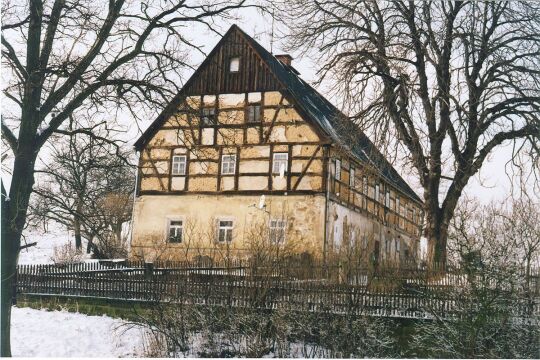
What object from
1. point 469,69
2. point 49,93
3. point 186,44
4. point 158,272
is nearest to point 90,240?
point 158,272

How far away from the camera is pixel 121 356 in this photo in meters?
4.66

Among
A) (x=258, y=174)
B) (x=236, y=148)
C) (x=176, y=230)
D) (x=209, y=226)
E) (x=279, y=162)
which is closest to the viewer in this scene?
(x=209, y=226)

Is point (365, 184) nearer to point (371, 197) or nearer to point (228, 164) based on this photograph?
point (371, 197)

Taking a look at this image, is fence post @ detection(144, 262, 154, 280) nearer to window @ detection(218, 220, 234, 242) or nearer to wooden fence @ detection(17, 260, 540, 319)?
wooden fence @ detection(17, 260, 540, 319)

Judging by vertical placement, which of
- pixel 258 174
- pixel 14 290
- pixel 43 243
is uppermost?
pixel 258 174

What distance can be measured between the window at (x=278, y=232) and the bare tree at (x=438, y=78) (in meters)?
1.18

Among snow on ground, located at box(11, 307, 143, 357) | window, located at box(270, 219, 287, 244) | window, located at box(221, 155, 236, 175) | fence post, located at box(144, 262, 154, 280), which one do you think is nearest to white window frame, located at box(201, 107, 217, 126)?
window, located at box(221, 155, 236, 175)

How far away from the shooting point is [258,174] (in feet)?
21.9

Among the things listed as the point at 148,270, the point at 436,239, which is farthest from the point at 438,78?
the point at 148,270

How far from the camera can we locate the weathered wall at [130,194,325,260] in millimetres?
5664

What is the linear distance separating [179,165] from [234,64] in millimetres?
1236

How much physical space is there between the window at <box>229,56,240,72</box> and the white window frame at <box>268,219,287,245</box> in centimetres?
161

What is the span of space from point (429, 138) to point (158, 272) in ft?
8.67

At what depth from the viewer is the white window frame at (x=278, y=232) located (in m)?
5.68
